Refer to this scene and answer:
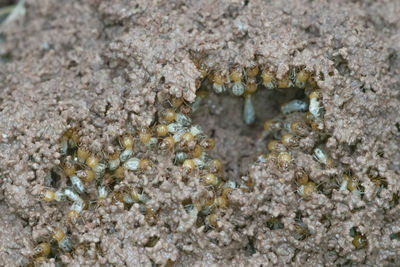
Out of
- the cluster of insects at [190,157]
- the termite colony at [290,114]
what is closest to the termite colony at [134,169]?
the cluster of insects at [190,157]

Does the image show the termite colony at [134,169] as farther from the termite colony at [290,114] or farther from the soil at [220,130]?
the termite colony at [290,114]

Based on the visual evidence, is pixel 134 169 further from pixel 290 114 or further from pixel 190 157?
pixel 290 114

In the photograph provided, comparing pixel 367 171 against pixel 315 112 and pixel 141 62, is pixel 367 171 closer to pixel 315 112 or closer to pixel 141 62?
pixel 315 112

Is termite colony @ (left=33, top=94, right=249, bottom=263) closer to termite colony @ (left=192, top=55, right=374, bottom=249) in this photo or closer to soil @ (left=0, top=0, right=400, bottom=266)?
soil @ (left=0, top=0, right=400, bottom=266)

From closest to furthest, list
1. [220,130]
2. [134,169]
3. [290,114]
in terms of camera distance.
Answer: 1. [134,169]
2. [290,114]
3. [220,130]

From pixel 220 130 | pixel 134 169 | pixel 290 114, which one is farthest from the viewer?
pixel 220 130

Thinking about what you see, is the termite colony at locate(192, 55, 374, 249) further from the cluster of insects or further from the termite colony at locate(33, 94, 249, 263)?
the termite colony at locate(33, 94, 249, 263)

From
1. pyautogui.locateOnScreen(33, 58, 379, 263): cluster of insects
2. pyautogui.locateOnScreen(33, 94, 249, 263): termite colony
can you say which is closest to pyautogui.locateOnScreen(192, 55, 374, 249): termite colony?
pyautogui.locateOnScreen(33, 58, 379, 263): cluster of insects

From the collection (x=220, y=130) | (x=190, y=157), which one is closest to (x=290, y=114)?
(x=220, y=130)

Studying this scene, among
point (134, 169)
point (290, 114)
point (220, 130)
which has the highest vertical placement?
point (134, 169)
